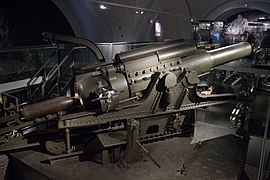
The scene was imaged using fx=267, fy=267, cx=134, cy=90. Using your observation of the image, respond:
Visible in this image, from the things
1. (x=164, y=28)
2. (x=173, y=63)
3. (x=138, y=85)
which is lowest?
(x=138, y=85)

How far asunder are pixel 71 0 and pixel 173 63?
738 centimetres

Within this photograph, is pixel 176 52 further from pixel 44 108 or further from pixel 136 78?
pixel 44 108

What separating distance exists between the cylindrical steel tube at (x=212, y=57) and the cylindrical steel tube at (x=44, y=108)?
185 cm

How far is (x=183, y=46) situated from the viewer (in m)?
4.09

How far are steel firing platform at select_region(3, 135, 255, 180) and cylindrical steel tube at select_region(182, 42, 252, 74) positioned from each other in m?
1.23

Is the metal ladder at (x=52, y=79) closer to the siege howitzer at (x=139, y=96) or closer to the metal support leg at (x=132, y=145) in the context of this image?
the siege howitzer at (x=139, y=96)

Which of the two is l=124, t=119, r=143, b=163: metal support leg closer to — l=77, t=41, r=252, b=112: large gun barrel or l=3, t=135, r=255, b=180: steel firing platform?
l=3, t=135, r=255, b=180: steel firing platform

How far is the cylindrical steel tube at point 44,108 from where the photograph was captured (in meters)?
3.46

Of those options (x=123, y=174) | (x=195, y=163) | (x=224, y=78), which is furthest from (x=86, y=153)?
(x=224, y=78)

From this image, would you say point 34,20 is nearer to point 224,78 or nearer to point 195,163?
point 224,78

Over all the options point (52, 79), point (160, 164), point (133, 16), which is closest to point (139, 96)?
point (160, 164)

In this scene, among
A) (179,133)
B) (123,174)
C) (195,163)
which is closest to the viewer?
(123,174)

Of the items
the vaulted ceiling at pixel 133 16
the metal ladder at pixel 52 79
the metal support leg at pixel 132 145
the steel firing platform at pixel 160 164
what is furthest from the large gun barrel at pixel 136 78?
the vaulted ceiling at pixel 133 16

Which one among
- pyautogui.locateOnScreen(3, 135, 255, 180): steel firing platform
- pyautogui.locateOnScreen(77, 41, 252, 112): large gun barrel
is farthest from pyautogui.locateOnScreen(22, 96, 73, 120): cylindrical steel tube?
pyautogui.locateOnScreen(3, 135, 255, 180): steel firing platform
